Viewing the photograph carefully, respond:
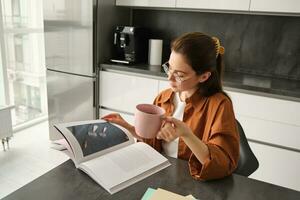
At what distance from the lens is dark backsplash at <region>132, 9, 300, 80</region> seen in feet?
7.72

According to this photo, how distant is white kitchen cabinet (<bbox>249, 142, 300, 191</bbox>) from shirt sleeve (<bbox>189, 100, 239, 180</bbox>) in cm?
117

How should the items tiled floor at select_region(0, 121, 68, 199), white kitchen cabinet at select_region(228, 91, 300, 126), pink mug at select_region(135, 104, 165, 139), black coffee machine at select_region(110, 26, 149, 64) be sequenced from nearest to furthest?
1. pink mug at select_region(135, 104, 165, 139)
2. white kitchen cabinet at select_region(228, 91, 300, 126)
3. tiled floor at select_region(0, 121, 68, 199)
4. black coffee machine at select_region(110, 26, 149, 64)

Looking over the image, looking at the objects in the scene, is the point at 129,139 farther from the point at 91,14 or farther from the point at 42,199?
the point at 91,14

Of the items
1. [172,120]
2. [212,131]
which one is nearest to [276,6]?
[212,131]

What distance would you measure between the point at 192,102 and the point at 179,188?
1.40 ft

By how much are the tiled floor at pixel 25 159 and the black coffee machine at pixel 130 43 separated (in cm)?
106

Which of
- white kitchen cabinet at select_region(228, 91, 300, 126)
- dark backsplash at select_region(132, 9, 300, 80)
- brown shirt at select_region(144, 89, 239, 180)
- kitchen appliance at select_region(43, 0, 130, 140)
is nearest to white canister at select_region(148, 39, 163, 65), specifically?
dark backsplash at select_region(132, 9, 300, 80)

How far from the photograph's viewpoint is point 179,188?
879mm

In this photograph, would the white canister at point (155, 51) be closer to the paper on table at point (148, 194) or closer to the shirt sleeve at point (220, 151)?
the shirt sleeve at point (220, 151)

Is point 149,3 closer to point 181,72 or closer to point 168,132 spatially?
point 181,72

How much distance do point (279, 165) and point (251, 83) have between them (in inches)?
24.9

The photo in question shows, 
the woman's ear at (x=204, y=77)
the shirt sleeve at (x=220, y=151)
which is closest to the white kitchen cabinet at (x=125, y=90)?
the woman's ear at (x=204, y=77)

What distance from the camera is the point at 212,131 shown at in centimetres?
106

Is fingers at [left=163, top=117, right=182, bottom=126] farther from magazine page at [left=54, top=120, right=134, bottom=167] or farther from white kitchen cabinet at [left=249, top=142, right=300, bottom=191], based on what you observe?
white kitchen cabinet at [left=249, top=142, right=300, bottom=191]
